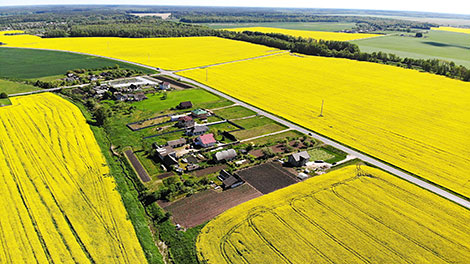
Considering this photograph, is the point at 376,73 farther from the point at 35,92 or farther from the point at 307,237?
the point at 35,92

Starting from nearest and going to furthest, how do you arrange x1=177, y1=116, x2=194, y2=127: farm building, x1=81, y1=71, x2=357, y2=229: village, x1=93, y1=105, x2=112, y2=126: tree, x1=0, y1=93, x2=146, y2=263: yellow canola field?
x1=0, y1=93, x2=146, y2=263: yellow canola field → x1=81, y1=71, x2=357, y2=229: village → x1=177, y1=116, x2=194, y2=127: farm building → x1=93, y1=105, x2=112, y2=126: tree

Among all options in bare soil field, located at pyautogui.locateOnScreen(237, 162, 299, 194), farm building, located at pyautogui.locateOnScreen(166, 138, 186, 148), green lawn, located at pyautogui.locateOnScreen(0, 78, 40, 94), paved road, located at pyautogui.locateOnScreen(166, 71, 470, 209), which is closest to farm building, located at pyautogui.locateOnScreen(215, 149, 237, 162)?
bare soil field, located at pyautogui.locateOnScreen(237, 162, 299, 194)

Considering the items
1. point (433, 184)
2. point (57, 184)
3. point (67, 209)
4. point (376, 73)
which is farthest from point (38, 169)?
point (376, 73)

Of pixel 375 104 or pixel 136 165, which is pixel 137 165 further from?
pixel 375 104

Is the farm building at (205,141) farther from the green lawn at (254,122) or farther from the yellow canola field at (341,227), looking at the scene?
the yellow canola field at (341,227)

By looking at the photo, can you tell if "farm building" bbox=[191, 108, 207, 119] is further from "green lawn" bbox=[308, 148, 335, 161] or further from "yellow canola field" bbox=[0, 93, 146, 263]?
"green lawn" bbox=[308, 148, 335, 161]

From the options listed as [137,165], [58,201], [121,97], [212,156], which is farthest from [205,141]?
[121,97]
